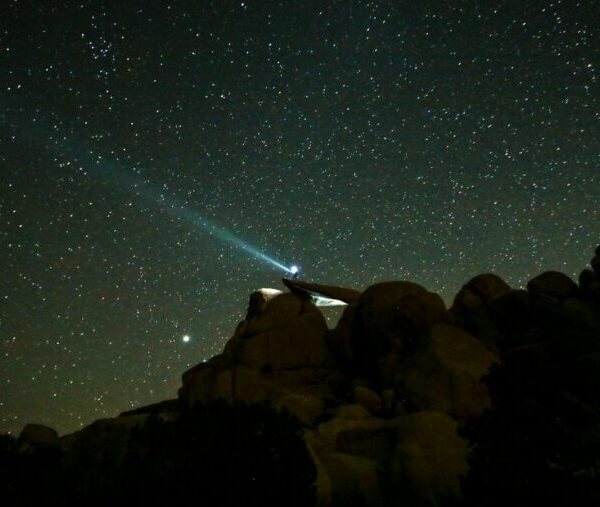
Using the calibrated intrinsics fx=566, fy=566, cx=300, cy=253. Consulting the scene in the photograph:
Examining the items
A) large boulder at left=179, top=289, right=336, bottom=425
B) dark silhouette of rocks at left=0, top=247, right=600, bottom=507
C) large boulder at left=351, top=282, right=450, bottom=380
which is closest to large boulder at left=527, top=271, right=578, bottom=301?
dark silhouette of rocks at left=0, top=247, right=600, bottom=507

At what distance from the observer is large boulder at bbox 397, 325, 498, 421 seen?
21.5 metres

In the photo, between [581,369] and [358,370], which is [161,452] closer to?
[581,369]

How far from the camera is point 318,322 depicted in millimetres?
31922

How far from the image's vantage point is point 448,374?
2238 cm

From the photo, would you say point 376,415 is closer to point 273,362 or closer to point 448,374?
point 448,374

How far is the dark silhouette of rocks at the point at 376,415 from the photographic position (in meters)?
11.2

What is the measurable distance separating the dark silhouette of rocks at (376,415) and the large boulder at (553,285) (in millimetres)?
105

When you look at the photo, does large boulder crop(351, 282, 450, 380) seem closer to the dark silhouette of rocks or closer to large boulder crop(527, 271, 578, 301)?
the dark silhouette of rocks

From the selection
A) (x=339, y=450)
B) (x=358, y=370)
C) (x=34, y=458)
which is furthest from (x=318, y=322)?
(x=34, y=458)

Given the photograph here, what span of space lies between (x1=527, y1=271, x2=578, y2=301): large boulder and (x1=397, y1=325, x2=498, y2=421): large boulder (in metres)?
4.81

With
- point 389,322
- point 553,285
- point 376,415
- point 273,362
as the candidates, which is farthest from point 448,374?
point 273,362

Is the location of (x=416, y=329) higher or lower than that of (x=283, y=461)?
higher

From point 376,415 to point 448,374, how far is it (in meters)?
3.30

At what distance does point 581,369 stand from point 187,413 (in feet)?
46.5
